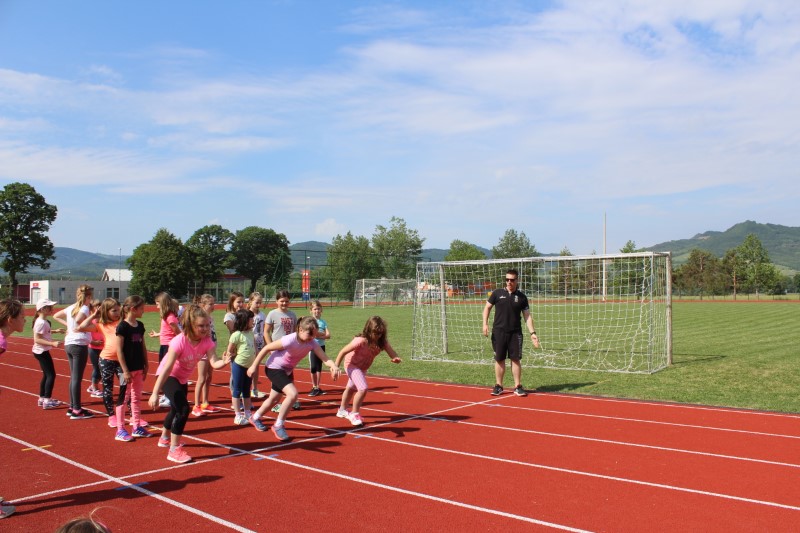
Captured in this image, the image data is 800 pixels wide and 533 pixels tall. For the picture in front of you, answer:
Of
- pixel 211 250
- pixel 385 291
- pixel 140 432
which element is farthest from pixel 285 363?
pixel 211 250

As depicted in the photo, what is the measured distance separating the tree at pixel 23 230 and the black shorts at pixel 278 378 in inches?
2475

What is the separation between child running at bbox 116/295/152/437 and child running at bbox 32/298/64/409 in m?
1.81

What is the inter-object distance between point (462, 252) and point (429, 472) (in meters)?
102

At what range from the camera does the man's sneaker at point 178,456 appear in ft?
21.4

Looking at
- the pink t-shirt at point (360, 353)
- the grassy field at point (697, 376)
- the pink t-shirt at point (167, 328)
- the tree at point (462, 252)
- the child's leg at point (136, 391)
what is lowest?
the grassy field at point (697, 376)

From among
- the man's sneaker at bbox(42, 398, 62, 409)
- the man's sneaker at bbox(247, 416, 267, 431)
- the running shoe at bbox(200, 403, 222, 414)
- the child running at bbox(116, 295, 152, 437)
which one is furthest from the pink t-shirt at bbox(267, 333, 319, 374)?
the man's sneaker at bbox(42, 398, 62, 409)

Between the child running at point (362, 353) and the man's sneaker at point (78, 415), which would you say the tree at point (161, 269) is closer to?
the man's sneaker at point (78, 415)

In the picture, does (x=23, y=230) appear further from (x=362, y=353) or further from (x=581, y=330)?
(x=362, y=353)

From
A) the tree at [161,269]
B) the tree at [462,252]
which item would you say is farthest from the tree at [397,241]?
the tree at [161,269]

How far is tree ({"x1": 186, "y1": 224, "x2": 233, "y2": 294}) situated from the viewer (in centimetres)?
9131

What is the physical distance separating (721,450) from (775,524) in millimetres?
2333

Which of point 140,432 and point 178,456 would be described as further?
point 140,432

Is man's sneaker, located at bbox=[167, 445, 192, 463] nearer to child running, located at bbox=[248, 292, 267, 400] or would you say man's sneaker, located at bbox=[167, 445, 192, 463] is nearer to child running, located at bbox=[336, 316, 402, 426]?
child running, located at bbox=[336, 316, 402, 426]

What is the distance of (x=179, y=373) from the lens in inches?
263
